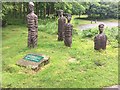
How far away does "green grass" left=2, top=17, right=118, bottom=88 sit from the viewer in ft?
24.1

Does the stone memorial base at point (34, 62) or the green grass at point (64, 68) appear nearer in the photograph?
the green grass at point (64, 68)

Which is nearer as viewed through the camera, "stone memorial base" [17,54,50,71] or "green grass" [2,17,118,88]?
"green grass" [2,17,118,88]

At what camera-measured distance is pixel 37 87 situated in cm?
707

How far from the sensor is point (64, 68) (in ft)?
27.8

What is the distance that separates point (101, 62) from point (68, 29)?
7.48 feet

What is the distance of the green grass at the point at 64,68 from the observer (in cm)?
735

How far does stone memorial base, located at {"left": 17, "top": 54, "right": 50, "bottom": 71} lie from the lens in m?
8.27

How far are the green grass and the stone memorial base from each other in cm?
16

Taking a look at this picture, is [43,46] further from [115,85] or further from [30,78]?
[115,85]

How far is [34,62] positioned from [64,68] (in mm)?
1066

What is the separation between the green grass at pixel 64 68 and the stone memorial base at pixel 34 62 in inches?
6.3

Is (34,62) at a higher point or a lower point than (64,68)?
higher

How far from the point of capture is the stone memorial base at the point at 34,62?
8271mm

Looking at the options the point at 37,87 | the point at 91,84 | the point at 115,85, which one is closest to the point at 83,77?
the point at 91,84
